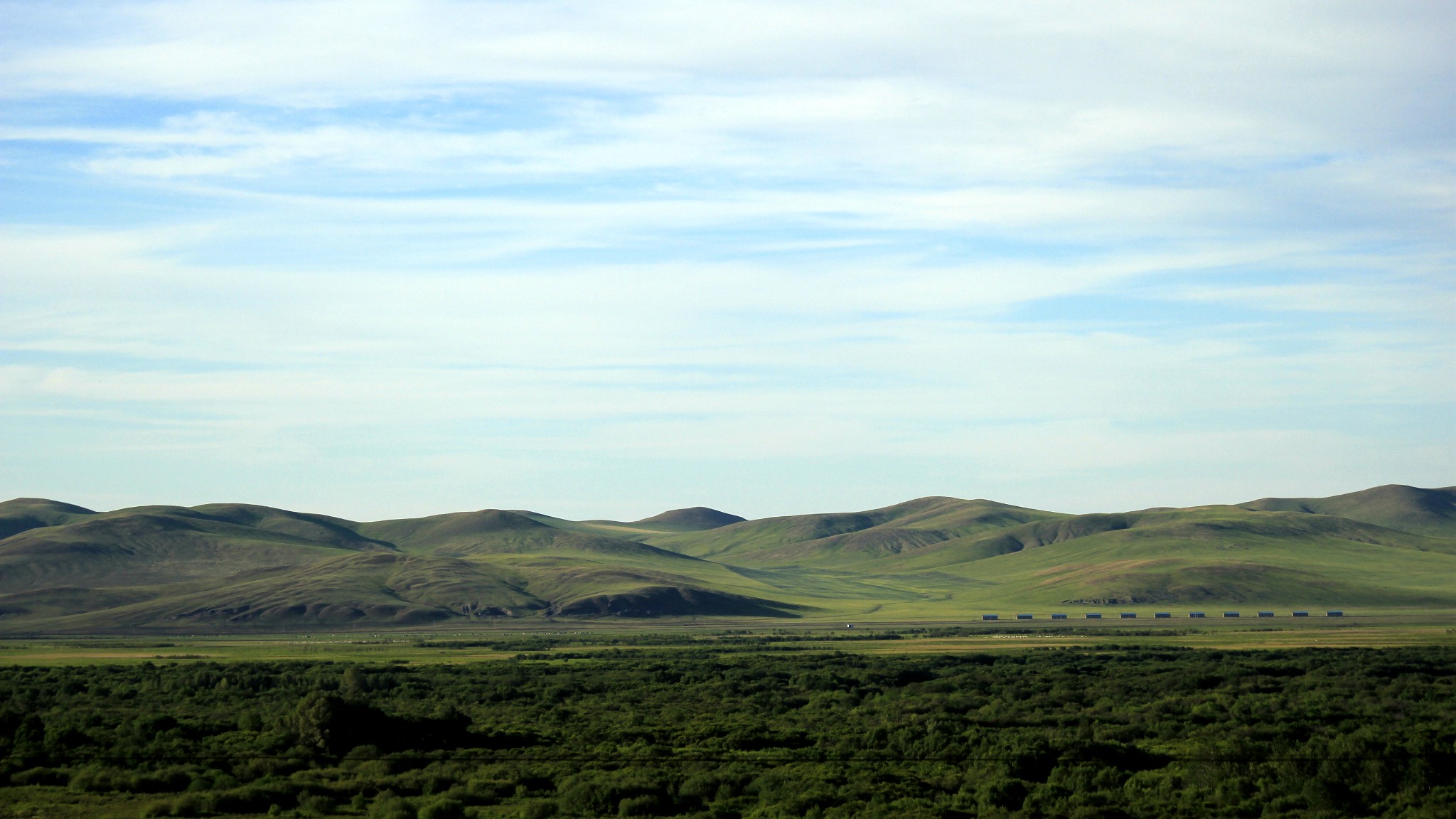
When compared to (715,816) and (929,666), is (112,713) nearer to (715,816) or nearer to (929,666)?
(715,816)

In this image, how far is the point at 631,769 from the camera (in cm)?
3712

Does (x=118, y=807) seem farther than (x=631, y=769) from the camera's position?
No

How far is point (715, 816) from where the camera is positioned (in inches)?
1215

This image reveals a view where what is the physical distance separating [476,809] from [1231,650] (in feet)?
262

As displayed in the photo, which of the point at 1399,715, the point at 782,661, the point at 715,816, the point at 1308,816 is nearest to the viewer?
the point at 1308,816

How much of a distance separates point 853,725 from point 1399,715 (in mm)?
19788

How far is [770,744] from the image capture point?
4303 cm

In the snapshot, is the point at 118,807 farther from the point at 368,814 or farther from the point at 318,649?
the point at 318,649

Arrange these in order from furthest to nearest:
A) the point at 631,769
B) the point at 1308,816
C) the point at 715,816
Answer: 1. the point at 631,769
2. the point at 715,816
3. the point at 1308,816

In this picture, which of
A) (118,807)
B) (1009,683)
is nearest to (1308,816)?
(118,807)

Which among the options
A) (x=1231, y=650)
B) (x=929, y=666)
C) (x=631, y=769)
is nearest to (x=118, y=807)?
(x=631, y=769)

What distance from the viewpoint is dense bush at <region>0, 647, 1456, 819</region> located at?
31.7 metres

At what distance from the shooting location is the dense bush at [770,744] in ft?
104

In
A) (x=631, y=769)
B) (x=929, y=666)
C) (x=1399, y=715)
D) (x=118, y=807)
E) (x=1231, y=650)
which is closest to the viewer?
(x=118, y=807)
